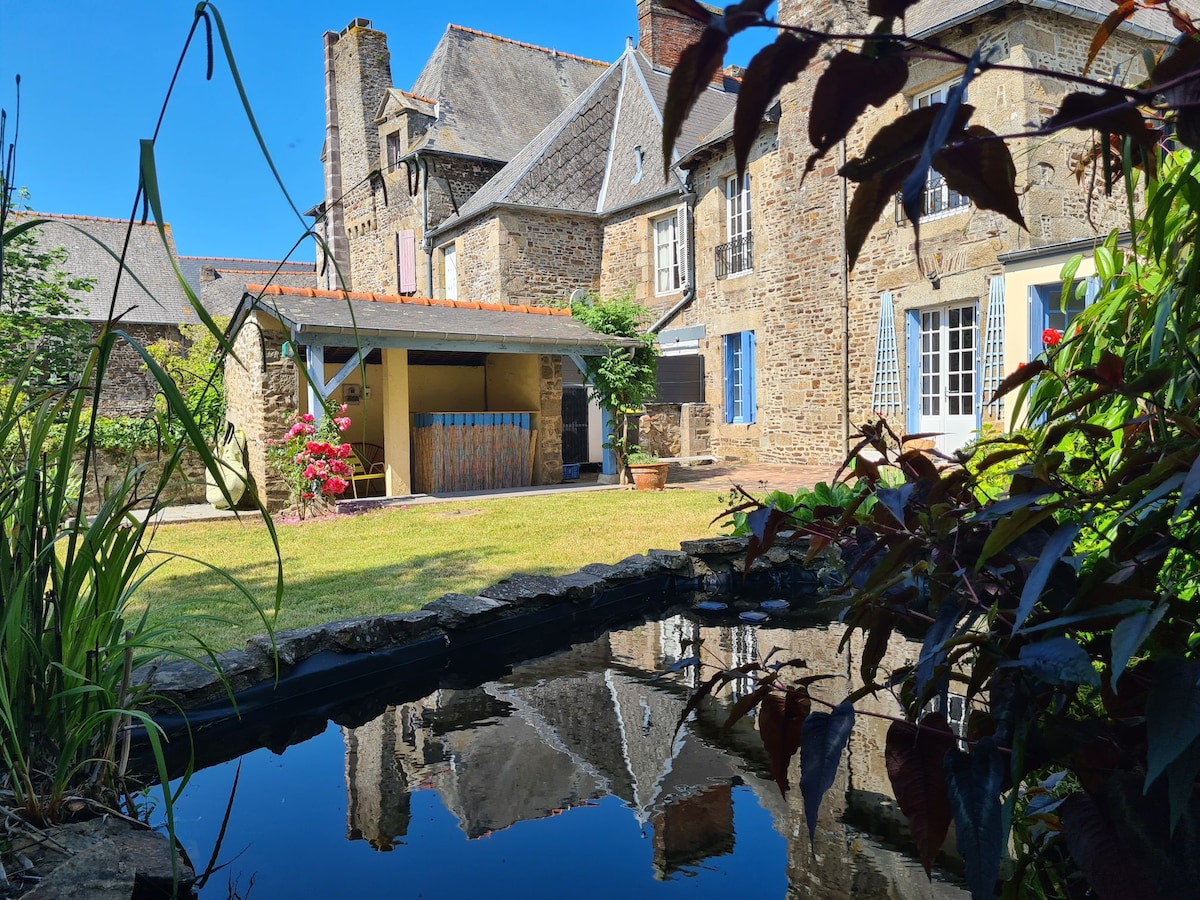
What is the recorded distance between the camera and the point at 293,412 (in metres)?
9.97

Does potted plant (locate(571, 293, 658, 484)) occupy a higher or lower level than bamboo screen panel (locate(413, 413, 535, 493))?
higher

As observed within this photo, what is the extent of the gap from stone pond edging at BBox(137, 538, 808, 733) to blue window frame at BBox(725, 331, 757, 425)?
27.4ft

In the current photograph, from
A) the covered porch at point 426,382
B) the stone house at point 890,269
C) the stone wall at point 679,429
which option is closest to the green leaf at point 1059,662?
the stone house at point 890,269

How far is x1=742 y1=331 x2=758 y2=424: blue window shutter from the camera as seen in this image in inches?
573

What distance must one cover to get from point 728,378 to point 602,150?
6.74m

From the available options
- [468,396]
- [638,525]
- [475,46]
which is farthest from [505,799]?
[475,46]

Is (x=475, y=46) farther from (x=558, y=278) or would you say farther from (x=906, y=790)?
(x=906, y=790)

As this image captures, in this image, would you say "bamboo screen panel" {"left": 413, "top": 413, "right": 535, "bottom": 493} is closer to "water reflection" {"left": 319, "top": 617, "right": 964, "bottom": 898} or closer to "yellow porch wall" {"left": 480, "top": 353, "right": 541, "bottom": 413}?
"yellow porch wall" {"left": 480, "top": 353, "right": 541, "bottom": 413}

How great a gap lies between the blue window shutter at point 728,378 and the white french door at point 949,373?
3913mm

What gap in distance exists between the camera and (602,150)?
18906mm

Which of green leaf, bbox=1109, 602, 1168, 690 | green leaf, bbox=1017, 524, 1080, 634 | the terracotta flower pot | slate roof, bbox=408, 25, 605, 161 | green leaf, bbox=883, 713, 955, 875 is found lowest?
the terracotta flower pot

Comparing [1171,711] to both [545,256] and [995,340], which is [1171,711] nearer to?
[995,340]

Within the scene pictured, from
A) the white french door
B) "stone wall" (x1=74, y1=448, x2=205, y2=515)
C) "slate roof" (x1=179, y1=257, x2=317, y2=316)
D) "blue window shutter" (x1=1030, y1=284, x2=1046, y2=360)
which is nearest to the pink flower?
"stone wall" (x1=74, y1=448, x2=205, y2=515)

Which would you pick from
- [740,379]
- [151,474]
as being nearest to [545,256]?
[740,379]
